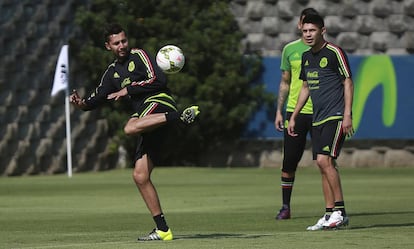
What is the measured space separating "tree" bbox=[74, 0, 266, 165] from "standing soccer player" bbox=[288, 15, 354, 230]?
15.2m

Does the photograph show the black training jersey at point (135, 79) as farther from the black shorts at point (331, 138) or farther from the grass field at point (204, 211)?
the black shorts at point (331, 138)

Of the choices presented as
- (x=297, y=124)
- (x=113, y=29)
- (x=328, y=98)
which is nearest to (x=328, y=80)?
(x=328, y=98)

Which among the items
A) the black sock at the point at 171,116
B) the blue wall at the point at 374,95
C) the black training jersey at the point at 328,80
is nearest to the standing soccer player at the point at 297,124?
the black training jersey at the point at 328,80

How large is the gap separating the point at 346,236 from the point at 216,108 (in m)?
17.3

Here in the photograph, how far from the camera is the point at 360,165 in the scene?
3047 cm

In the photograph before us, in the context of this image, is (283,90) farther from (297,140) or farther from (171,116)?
(171,116)

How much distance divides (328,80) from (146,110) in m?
2.32

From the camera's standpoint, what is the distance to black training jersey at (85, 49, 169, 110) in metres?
11.9

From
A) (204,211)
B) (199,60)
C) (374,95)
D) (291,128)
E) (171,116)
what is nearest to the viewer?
(171,116)

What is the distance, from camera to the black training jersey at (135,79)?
11.9 metres

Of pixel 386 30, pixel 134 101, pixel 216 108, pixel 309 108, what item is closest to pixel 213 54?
pixel 216 108

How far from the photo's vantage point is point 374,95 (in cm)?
2981

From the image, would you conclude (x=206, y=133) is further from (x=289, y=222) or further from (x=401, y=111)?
(x=289, y=222)

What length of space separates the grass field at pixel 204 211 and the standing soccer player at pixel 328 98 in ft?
1.72
